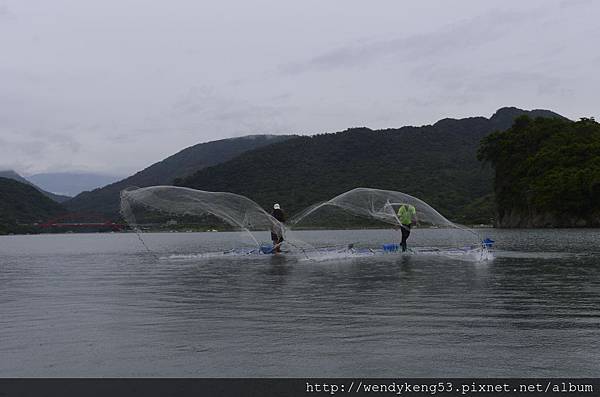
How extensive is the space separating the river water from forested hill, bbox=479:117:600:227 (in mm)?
65259

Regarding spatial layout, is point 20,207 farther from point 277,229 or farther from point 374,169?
point 277,229

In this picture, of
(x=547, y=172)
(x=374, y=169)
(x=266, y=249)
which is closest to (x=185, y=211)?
(x=266, y=249)

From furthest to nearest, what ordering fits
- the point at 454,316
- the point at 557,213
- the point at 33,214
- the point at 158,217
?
the point at 33,214 → the point at 557,213 → the point at 158,217 → the point at 454,316

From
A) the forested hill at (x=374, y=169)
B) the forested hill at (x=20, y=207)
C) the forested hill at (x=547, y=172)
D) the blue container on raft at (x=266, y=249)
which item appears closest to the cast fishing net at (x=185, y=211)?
the blue container on raft at (x=266, y=249)

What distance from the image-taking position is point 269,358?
7.71m

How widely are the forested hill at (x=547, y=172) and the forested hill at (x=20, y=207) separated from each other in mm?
96525

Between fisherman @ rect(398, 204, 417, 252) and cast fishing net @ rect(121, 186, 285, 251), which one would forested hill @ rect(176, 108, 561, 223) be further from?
cast fishing net @ rect(121, 186, 285, 251)

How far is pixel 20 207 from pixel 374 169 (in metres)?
82.0

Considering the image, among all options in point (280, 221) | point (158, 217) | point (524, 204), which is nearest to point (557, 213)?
point (524, 204)

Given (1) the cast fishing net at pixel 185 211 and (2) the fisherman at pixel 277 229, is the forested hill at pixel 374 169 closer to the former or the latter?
(2) the fisherman at pixel 277 229

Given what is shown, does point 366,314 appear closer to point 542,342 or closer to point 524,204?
point 542,342

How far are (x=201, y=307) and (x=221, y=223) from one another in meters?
14.0
